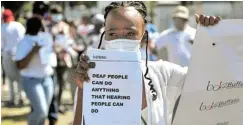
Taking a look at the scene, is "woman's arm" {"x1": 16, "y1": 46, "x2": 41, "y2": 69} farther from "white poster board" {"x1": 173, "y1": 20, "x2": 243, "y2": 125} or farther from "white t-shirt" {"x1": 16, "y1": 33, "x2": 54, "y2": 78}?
"white poster board" {"x1": 173, "y1": 20, "x2": 243, "y2": 125}

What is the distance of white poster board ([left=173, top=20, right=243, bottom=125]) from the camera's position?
250cm

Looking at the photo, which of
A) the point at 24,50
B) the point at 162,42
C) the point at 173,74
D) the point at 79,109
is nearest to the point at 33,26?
the point at 24,50

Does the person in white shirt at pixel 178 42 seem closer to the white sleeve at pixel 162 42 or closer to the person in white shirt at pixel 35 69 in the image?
the white sleeve at pixel 162 42

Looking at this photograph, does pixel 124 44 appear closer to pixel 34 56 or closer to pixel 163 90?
pixel 163 90

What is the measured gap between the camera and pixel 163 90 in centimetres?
244

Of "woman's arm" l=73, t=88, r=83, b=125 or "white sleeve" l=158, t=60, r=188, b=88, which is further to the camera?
"white sleeve" l=158, t=60, r=188, b=88

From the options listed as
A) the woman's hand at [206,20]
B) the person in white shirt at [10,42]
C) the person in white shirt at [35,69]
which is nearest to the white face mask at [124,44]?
the woman's hand at [206,20]

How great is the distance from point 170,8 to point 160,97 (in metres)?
15.1

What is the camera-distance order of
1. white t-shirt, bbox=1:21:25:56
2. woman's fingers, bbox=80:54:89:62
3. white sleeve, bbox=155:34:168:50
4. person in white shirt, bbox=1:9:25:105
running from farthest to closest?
1. white t-shirt, bbox=1:21:25:56
2. person in white shirt, bbox=1:9:25:105
3. white sleeve, bbox=155:34:168:50
4. woman's fingers, bbox=80:54:89:62

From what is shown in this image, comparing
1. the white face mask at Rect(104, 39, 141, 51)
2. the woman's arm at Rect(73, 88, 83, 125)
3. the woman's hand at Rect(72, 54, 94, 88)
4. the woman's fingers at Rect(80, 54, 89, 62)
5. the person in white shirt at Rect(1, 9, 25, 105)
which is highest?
the white face mask at Rect(104, 39, 141, 51)

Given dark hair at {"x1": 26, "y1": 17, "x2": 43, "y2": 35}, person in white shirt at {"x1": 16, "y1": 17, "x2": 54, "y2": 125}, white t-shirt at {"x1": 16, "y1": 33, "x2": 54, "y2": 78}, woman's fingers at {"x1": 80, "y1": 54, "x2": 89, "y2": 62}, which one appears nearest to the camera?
woman's fingers at {"x1": 80, "y1": 54, "x2": 89, "y2": 62}

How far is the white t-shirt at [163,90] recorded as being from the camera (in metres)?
2.33

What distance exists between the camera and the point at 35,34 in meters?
6.16

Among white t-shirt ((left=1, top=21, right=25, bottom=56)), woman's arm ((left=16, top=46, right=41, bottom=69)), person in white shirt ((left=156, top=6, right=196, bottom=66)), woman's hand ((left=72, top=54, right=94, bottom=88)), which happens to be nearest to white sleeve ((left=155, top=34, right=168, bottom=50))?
person in white shirt ((left=156, top=6, right=196, bottom=66))
